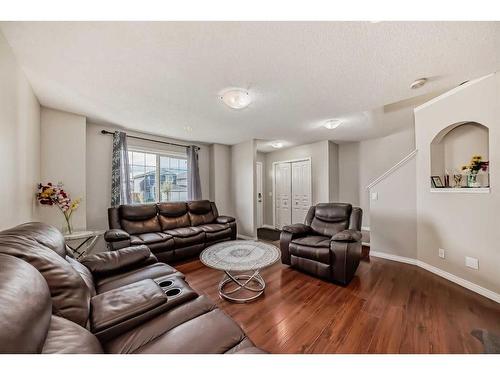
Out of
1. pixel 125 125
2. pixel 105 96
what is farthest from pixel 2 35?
pixel 125 125

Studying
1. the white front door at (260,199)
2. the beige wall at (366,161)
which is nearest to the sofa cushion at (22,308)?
the white front door at (260,199)

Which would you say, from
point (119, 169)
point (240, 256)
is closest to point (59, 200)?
point (119, 169)

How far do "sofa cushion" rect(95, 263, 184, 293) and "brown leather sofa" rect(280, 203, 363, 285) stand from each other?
5.32ft

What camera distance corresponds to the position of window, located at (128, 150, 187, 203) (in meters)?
3.82

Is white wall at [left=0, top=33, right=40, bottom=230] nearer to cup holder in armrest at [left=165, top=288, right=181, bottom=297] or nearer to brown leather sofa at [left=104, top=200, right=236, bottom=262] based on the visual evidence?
brown leather sofa at [left=104, top=200, right=236, bottom=262]

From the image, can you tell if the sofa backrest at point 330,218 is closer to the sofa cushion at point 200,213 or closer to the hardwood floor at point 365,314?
the hardwood floor at point 365,314

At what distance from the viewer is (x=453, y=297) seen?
1963 millimetres

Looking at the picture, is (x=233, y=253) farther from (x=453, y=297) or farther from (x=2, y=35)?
(x=2, y=35)

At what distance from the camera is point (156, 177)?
409 cm

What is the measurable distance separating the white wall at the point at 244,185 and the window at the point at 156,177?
1232 mm

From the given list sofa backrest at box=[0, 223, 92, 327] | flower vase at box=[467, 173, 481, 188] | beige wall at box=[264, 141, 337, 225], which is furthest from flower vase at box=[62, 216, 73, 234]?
flower vase at box=[467, 173, 481, 188]

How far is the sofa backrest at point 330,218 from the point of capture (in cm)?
283
